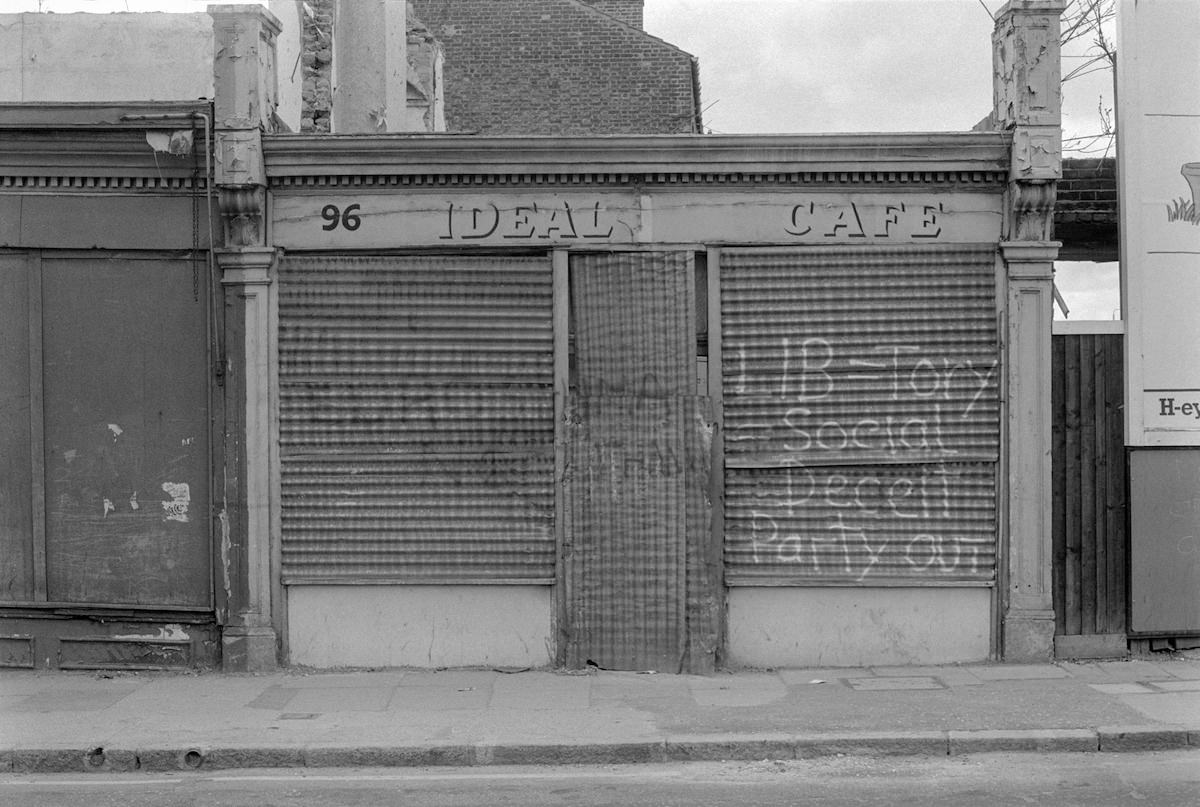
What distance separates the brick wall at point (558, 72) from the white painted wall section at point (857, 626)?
17008 millimetres

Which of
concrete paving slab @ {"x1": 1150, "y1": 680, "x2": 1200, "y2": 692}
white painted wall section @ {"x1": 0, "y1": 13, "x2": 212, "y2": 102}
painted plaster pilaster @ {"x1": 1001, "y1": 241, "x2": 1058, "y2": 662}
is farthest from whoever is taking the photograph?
white painted wall section @ {"x1": 0, "y1": 13, "x2": 212, "y2": 102}

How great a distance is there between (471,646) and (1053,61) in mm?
6738

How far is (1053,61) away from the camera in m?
9.76

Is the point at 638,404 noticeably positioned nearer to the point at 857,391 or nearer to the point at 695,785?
the point at 857,391

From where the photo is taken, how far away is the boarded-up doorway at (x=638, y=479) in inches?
384

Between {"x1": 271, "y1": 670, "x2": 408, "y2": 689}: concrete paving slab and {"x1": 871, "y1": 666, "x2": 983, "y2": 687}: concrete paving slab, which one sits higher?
{"x1": 871, "y1": 666, "x2": 983, "y2": 687}: concrete paving slab

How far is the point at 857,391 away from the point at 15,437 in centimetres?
699

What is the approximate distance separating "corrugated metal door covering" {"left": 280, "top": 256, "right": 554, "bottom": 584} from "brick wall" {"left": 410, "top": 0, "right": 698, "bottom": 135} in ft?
52.5

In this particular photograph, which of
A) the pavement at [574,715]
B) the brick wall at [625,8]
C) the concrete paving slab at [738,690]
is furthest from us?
the brick wall at [625,8]

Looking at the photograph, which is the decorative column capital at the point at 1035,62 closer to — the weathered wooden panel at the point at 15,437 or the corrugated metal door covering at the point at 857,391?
the corrugated metal door covering at the point at 857,391

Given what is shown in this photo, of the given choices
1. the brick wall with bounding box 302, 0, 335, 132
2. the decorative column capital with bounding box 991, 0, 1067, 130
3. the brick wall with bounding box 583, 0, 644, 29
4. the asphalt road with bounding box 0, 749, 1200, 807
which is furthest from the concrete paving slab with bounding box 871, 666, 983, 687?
the brick wall with bounding box 583, 0, 644, 29

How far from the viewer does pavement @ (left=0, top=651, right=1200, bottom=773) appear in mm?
7586

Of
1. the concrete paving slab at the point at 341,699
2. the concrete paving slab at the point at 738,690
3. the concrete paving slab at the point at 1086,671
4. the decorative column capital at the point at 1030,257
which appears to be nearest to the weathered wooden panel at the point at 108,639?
the concrete paving slab at the point at 341,699

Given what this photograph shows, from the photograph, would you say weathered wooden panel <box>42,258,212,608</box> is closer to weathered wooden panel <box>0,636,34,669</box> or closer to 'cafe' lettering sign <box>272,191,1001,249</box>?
weathered wooden panel <box>0,636,34,669</box>
